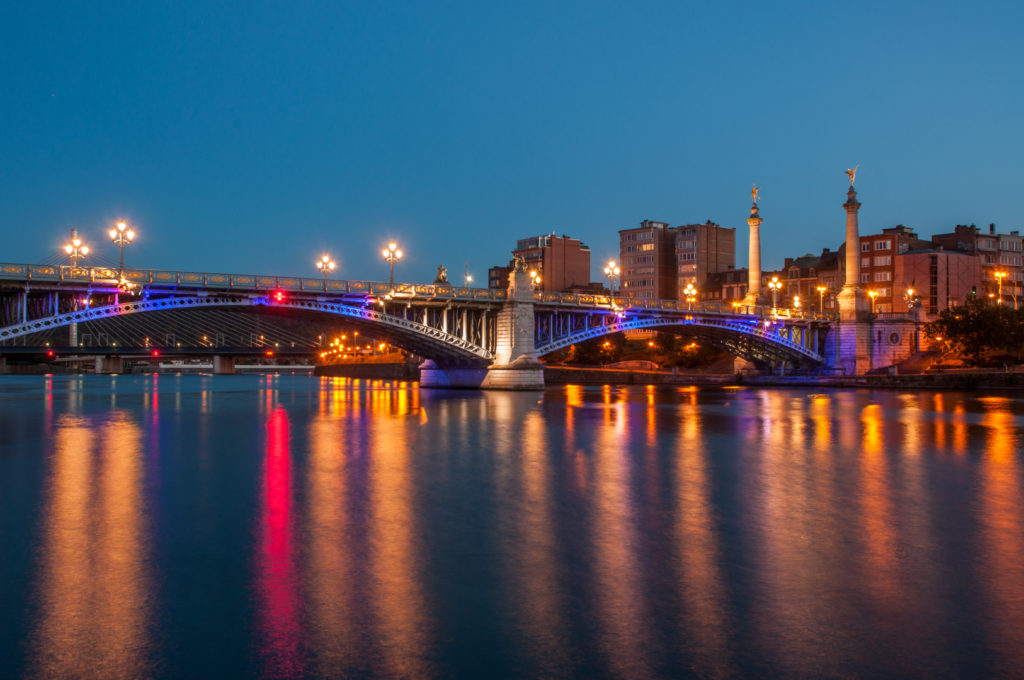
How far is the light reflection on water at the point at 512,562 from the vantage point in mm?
8438

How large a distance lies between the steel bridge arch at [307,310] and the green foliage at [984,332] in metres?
47.3

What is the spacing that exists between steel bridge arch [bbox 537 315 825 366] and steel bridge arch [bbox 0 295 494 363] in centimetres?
805

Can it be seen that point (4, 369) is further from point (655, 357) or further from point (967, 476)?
point (967, 476)

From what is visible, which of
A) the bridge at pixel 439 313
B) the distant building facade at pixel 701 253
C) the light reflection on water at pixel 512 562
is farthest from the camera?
the distant building facade at pixel 701 253

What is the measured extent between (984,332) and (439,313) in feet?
171

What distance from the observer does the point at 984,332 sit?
82.9 m

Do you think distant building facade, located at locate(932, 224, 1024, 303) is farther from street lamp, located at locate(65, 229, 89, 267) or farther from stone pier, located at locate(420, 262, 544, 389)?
street lamp, located at locate(65, 229, 89, 267)

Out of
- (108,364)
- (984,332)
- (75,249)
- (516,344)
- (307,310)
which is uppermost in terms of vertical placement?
(75,249)

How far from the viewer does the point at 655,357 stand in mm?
125188

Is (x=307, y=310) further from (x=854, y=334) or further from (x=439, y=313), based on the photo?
(x=854, y=334)

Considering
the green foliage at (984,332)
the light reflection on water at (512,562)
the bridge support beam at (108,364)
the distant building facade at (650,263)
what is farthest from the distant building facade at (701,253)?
the light reflection on water at (512,562)

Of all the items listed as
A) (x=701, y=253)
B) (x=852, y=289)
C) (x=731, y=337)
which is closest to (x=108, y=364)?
(x=701, y=253)

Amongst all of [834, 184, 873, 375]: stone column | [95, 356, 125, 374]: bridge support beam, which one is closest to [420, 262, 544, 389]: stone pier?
[834, 184, 873, 375]: stone column

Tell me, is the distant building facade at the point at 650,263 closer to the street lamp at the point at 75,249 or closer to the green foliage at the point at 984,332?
the green foliage at the point at 984,332
